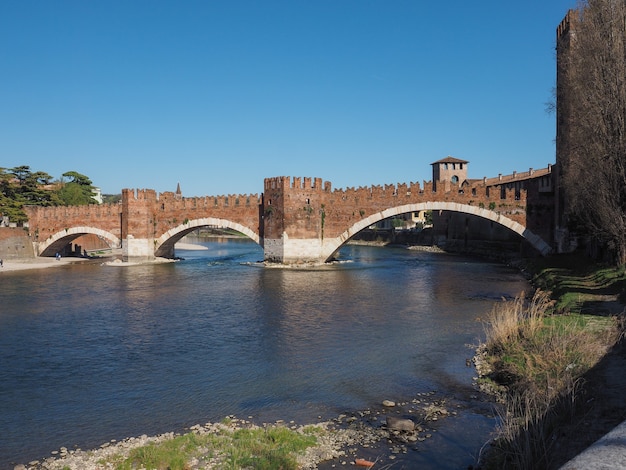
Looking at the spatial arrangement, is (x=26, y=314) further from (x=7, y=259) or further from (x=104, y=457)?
(x=7, y=259)

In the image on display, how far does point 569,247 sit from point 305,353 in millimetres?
23663

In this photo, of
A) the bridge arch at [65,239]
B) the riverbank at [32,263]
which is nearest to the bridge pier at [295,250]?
the bridge arch at [65,239]

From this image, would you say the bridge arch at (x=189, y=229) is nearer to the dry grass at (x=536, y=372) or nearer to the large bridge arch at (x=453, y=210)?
the large bridge arch at (x=453, y=210)

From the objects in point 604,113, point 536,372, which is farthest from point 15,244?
point 536,372

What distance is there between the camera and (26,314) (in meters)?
19.6

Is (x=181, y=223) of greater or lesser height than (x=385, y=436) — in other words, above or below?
above

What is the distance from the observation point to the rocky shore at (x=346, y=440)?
7418 millimetres

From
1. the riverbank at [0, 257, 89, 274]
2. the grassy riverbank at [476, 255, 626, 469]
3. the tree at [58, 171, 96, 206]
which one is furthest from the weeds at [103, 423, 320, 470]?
the tree at [58, 171, 96, 206]

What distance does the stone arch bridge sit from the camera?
34500 mm

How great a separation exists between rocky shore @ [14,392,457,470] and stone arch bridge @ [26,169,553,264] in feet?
87.6

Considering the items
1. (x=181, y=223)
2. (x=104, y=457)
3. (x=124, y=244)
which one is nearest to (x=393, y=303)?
(x=104, y=457)

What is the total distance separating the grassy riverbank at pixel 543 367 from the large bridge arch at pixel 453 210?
56.2ft

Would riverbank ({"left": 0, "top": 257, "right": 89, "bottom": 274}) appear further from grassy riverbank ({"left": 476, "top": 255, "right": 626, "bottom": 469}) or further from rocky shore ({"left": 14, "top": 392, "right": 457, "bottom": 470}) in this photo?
grassy riverbank ({"left": 476, "top": 255, "right": 626, "bottom": 469})

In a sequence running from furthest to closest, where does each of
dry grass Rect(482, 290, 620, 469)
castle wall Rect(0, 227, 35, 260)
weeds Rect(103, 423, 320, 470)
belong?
castle wall Rect(0, 227, 35, 260)
weeds Rect(103, 423, 320, 470)
dry grass Rect(482, 290, 620, 469)
